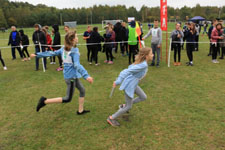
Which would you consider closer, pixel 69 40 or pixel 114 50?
pixel 69 40

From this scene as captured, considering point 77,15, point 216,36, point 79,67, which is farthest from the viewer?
point 77,15

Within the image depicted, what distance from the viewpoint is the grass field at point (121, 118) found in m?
3.34

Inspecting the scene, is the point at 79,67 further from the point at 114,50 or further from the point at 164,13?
the point at 114,50

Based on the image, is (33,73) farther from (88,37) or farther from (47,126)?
(47,126)

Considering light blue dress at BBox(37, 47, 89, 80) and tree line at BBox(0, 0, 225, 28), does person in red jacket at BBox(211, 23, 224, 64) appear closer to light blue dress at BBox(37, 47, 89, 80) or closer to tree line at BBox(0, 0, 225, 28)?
light blue dress at BBox(37, 47, 89, 80)

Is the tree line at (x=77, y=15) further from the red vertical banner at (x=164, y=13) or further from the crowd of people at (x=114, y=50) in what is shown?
the red vertical banner at (x=164, y=13)

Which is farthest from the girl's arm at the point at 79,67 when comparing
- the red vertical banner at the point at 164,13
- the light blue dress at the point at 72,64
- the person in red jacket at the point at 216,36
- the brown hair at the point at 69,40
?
the person in red jacket at the point at 216,36

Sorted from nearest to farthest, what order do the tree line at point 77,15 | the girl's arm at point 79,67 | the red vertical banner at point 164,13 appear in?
the girl's arm at point 79,67, the red vertical banner at point 164,13, the tree line at point 77,15

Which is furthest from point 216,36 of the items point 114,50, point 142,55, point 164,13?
point 142,55

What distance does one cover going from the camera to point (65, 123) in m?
4.05

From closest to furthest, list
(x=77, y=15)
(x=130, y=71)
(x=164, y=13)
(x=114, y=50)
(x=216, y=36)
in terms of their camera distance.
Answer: (x=130, y=71), (x=164, y=13), (x=216, y=36), (x=114, y=50), (x=77, y=15)

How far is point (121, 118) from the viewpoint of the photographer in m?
4.22

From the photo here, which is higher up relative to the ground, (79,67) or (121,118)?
(79,67)

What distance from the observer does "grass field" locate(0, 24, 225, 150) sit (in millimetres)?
3342
